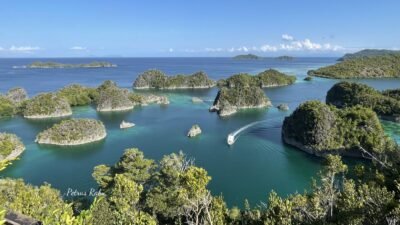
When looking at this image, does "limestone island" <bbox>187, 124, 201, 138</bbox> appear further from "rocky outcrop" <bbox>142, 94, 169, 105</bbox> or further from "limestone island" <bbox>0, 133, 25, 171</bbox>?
"rocky outcrop" <bbox>142, 94, 169, 105</bbox>

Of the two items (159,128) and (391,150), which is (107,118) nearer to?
(159,128)

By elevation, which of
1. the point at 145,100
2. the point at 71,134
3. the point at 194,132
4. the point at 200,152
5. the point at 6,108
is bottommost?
the point at 200,152

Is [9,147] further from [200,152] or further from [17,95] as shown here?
[17,95]

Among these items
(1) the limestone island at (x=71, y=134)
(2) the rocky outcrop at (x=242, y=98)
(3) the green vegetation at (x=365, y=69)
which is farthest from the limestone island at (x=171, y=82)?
(1) the limestone island at (x=71, y=134)

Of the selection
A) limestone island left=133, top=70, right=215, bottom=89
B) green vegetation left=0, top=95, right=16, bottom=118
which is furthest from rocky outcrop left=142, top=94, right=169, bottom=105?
limestone island left=133, top=70, right=215, bottom=89

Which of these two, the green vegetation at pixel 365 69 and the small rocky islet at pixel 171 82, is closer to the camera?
the small rocky islet at pixel 171 82

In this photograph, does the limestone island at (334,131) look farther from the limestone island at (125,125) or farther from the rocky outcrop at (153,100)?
the rocky outcrop at (153,100)

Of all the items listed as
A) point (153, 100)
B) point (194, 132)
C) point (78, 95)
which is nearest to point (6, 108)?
point (78, 95)
